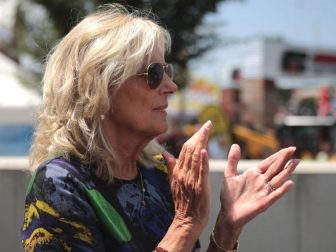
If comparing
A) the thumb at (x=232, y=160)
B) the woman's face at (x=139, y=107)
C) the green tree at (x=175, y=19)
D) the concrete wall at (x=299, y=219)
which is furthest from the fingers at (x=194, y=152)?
the green tree at (x=175, y=19)

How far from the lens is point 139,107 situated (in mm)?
1876

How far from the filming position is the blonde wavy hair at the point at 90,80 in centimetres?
180

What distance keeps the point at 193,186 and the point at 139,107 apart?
41cm

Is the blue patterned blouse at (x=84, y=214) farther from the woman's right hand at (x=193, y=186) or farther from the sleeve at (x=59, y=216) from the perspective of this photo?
the woman's right hand at (x=193, y=186)

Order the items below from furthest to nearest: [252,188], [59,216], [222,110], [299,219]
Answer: [222,110]
[299,219]
[252,188]
[59,216]

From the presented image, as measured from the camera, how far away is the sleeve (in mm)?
1563

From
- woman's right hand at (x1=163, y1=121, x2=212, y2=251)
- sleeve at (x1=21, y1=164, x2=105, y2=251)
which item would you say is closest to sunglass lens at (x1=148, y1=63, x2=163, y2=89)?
woman's right hand at (x1=163, y1=121, x2=212, y2=251)

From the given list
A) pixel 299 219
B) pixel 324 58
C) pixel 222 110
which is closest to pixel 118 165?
pixel 299 219

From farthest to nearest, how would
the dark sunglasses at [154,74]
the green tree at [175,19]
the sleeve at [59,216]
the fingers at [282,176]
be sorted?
the green tree at [175,19] < the dark sunglasses at [154,74] < the fingers at [282,176] < the sleeve at [59,216]

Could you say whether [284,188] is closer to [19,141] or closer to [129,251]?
[129,251]

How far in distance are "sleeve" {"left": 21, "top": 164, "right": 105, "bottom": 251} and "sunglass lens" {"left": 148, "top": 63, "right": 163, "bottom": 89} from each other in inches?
18.3

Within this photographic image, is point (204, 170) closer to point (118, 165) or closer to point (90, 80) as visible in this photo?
point (118, 165)

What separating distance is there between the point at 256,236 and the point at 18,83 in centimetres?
1627

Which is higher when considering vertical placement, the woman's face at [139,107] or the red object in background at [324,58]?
the woman's face at [139,107]
